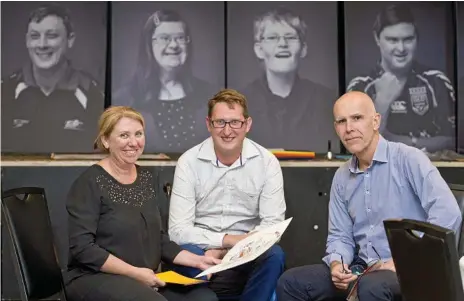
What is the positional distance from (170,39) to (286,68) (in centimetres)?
85

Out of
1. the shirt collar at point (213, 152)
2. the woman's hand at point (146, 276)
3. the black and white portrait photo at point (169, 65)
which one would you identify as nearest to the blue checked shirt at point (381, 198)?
the shirt collar at point (213, 152)

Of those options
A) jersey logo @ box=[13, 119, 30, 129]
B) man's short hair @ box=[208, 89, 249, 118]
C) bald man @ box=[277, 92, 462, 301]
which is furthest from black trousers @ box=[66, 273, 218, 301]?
jersey logo @ box=[13, 119, 30, 129]

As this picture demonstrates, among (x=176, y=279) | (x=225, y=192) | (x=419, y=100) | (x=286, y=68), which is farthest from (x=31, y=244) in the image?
(x=419, y=100)

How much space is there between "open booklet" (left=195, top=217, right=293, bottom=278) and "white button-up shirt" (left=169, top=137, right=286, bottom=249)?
36 cm

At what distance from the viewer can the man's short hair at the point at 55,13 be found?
194 inches

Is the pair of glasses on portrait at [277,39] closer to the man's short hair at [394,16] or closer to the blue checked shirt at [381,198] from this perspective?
the man's short hair at [394,16]

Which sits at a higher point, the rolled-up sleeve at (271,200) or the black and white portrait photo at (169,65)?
the black and white portrait photo at (169,65)

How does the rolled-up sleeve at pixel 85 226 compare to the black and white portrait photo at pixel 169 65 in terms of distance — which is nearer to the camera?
the rolled-up sleeve at pixel 85 226

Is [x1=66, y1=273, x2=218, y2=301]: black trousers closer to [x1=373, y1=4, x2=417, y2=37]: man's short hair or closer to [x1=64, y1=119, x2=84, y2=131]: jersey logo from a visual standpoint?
[x1=64, y1=119, x2=84, y2=131]: jersey logo

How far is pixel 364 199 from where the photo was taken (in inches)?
124

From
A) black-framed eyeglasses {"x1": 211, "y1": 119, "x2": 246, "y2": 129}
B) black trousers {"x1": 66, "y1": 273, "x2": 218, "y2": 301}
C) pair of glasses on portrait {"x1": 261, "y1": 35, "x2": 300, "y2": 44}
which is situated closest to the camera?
black trousers {"x1": 66, "y1": 273, "x2": 218, "y2": 301}

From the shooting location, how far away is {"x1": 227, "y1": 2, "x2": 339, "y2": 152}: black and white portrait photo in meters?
5.04

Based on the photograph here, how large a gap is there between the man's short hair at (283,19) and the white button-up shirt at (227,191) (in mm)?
1744

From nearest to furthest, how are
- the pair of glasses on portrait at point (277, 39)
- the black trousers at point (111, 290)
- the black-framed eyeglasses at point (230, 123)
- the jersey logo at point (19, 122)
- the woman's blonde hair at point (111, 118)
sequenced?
1. the black trousers at point (111, 290)
2. the woman's blonde hair at point (111, 118)
3. the black-framed eyeglasses at point (230, 123)
4. the jersey logo at point (19, 122)
5. the pair of glasses on portrait at point (277, 39)
